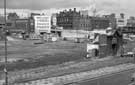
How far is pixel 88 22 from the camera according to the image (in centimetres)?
14388

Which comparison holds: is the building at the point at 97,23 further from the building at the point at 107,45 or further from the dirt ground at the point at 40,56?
the building at the point at 107,45

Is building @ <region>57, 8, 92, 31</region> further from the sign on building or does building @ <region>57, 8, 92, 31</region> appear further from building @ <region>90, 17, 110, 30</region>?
the sign on building

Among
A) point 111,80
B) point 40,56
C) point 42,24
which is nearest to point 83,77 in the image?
point 111,80

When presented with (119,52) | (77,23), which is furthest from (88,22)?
(119,52)

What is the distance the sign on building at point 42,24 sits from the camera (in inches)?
5190

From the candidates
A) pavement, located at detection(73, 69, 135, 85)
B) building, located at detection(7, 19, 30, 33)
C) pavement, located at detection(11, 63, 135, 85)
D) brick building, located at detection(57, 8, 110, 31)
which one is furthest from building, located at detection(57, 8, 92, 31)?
pavement, located at detection(73, 69, 135, 85)

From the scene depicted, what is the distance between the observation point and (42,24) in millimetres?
133125

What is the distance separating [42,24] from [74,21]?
23426 mm

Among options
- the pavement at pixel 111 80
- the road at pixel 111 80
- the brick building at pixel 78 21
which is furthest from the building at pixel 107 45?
the brick building at pixel 78 21

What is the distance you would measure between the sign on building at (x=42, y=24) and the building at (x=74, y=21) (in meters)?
14.0

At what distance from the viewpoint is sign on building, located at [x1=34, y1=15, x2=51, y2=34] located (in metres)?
132

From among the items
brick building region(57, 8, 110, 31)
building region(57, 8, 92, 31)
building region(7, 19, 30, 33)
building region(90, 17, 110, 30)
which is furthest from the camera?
building region(90, 17, 110, 30)

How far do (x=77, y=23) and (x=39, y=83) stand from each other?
120427 mm

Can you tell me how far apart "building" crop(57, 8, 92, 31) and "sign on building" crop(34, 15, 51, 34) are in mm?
14016
